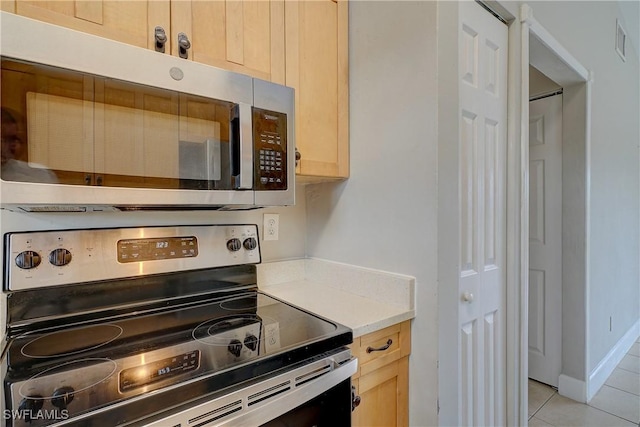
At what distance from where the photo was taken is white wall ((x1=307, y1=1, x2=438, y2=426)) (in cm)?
113

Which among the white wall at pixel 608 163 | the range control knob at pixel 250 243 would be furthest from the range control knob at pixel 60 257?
the white wall at pixel 608 163

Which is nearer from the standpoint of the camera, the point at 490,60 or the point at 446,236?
the point at 446,236

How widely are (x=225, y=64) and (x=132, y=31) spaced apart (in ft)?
0.91

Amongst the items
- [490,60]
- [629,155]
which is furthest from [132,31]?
[629,155]

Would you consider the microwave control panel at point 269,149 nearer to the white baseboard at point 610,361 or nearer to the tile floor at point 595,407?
the tile floor at point 595,407

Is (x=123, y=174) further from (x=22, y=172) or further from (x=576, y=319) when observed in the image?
(x=576, y=319)

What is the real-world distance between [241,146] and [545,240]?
225 centimetres

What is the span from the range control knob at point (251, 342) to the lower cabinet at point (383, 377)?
1.06 feet

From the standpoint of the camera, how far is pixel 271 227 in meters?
1.58

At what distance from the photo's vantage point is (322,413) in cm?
89

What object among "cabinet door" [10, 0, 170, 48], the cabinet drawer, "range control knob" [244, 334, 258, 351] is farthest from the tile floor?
"cabinet door" [10, 0, 170, 48]

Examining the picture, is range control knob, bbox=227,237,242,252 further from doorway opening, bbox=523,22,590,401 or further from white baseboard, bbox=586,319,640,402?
white baseboard, bbox=586,319,640,402

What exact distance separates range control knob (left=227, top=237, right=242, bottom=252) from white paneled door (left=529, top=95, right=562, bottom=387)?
2.09 m

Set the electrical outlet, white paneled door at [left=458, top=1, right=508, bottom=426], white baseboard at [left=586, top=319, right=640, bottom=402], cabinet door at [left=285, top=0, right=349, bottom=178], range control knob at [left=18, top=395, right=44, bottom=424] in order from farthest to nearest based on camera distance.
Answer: white baseboard at [left=586, top=319, right=640, bottom=402], the electrical outlet, cabinet door at [left=285, top=0, right=349, bottom=178], white paneled door at [left=458, top=1, right=508, bottom=426], range control knob at [left=18, top=395, right=44, bottom=424]
